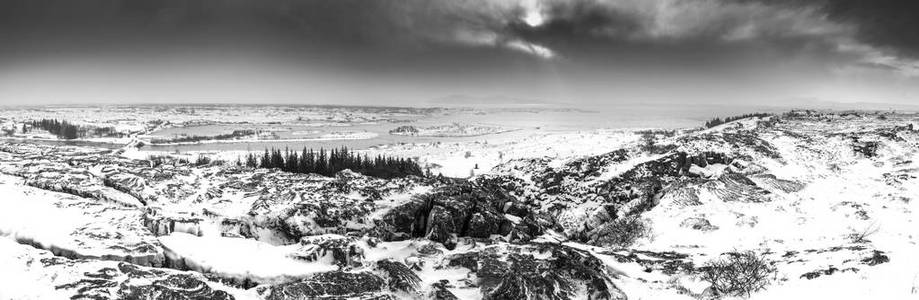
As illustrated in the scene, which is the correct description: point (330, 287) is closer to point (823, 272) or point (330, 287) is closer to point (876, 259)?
point (823, 272)

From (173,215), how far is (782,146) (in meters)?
90.6

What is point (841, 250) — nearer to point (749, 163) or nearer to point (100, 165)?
point (749, 163)

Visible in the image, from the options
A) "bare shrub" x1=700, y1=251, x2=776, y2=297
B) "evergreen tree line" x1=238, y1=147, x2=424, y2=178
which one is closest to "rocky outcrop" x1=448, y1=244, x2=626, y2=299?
"bare shrub" x1=700, y1=251, x2=776, y2=297

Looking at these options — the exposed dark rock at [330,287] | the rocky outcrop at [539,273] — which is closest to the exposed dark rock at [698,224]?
the rocky outcrop at [539,273]

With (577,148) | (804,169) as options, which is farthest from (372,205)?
(577,148)

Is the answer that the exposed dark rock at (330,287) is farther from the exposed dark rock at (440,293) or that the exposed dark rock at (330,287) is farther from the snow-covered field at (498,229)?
the exposed dark rock at (440,293)

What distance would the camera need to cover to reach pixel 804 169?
2628 inches

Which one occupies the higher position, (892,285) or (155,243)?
(892,285)

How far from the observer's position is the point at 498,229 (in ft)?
151

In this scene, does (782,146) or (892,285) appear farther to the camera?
(782,146)

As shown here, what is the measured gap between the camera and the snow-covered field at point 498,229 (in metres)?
26.9

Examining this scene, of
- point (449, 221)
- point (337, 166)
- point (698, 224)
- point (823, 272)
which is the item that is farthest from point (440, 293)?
point (337, 166)

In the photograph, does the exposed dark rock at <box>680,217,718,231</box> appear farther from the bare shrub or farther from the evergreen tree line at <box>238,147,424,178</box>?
the evergreen tree line at <box>238,147,424,178</box>

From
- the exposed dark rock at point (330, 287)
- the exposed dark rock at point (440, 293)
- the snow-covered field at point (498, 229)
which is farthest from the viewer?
the exposed dark rock at point (440, 293)
